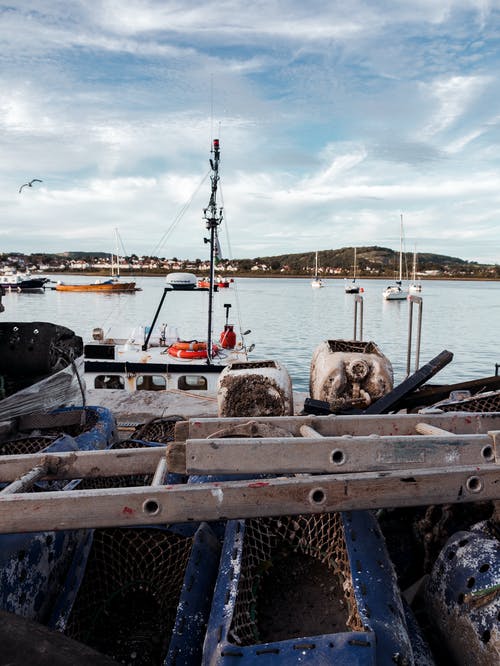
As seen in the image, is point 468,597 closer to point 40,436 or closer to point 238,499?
point 238,499

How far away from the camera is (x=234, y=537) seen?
355 cm

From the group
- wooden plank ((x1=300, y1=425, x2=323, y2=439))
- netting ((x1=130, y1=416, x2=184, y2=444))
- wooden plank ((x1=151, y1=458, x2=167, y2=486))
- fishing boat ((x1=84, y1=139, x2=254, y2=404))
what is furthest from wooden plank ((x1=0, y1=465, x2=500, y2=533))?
fishing boat ((x1=84, y1=139, x2=254, y2=404))

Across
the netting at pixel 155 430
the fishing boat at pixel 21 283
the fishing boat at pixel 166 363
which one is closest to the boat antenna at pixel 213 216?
the fishing boat at pixel 166 363

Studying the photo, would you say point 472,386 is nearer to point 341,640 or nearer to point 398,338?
point 341,640

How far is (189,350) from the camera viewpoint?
15.6 meters

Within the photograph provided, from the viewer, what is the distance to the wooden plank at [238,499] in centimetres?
250

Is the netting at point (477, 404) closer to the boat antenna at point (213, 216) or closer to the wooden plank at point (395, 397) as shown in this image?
the wooden plank at point (395, 397)

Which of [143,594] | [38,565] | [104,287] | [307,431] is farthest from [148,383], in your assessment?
[104,287]

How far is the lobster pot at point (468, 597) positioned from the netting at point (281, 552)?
0.56m

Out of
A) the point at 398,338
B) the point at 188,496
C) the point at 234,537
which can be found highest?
the point at 188,496

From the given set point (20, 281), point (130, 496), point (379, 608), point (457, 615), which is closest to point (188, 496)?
point (130, 496)

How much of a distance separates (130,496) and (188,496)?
265 mm

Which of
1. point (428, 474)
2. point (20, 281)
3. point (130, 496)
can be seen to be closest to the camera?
point (130, 496)

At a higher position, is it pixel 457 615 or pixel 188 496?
pixel 188 496
